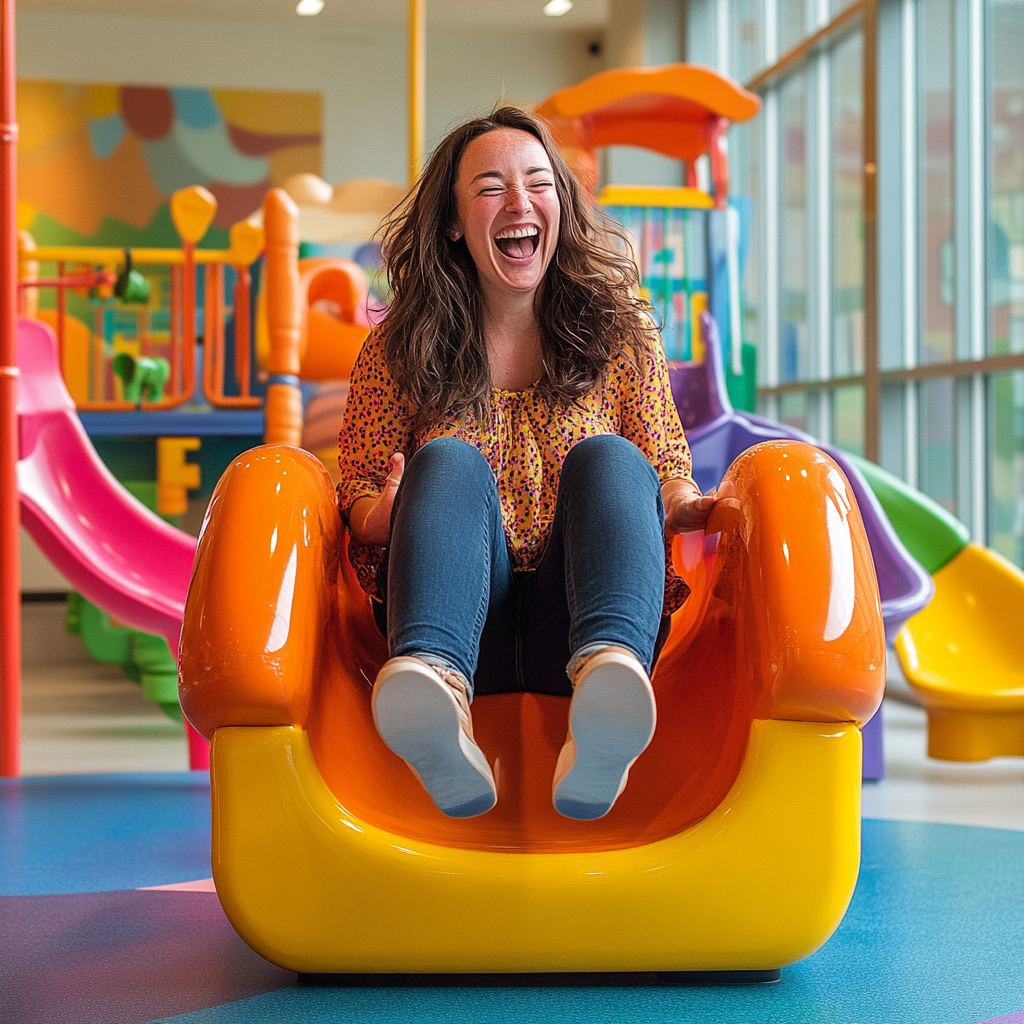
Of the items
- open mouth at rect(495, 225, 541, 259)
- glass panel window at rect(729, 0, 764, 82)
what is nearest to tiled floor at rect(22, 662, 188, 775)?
open mouth at rect(495, 225, 541, 259)

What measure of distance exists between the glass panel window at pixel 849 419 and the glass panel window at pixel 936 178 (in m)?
0.52

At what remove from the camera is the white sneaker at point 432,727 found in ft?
3.23

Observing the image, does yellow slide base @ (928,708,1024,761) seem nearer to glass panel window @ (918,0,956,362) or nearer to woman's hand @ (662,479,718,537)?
woman's hand @ (662,479,718,537)

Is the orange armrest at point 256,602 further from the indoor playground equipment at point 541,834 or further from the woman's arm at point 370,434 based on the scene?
the woman's arm at point 370,434

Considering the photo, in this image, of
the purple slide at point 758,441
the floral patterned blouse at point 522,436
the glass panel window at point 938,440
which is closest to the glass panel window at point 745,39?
the glass panel window at point 938,440

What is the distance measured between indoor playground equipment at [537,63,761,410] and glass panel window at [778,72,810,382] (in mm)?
1253

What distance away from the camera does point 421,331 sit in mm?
1396

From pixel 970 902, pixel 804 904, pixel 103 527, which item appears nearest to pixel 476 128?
pixel 804 904

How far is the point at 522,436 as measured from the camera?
138cm

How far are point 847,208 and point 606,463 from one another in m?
3.94

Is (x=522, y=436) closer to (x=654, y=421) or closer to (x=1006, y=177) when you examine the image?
(x=654, y=421)

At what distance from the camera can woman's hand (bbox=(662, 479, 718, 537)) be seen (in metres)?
1.30

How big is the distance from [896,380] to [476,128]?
2.93 meters

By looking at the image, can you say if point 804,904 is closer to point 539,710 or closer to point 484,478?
point 539,710
